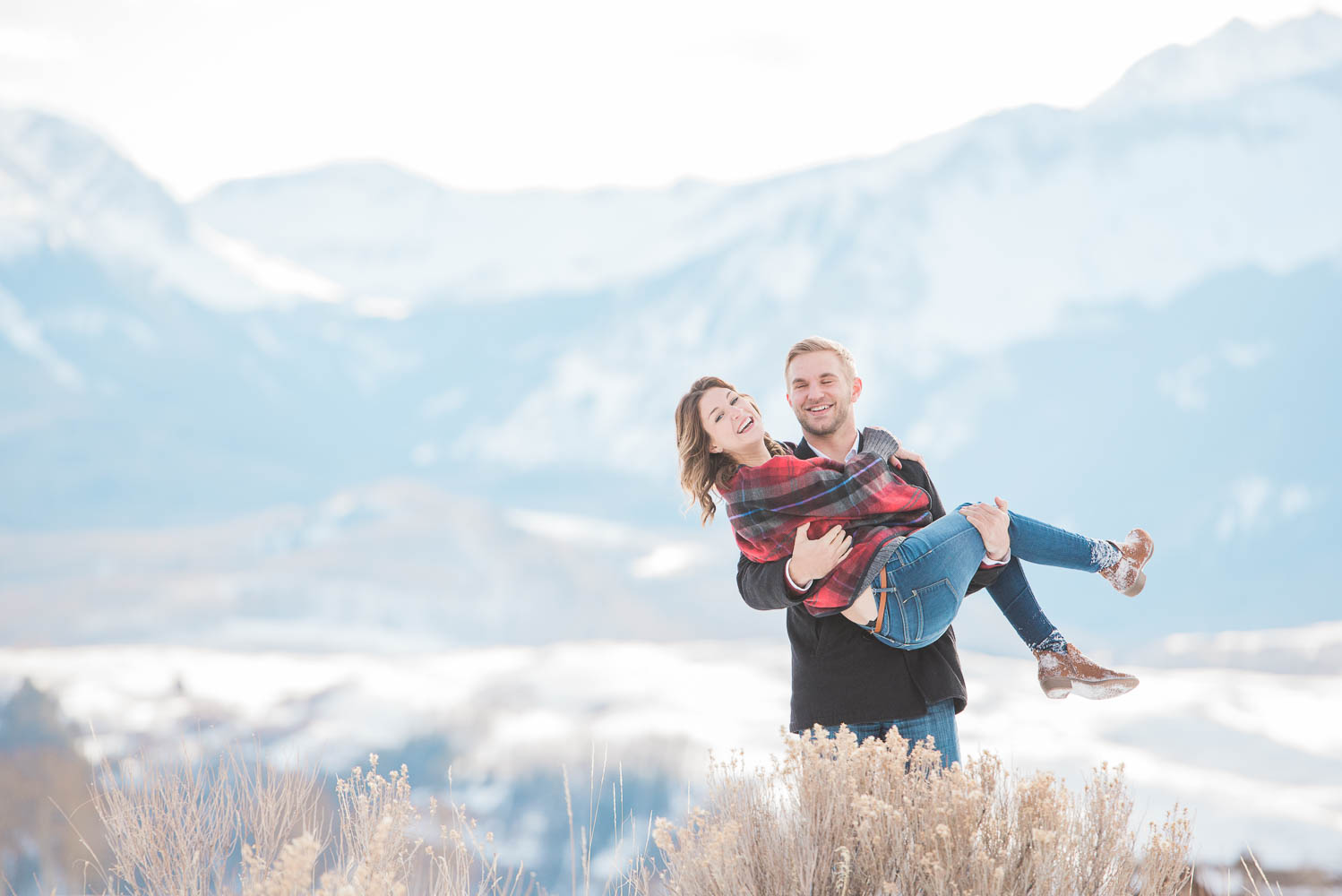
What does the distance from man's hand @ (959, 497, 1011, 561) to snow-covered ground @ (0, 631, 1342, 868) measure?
3450 cm

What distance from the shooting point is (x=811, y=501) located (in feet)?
9.42

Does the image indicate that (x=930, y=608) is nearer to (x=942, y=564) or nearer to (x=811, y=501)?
(x=942, y=564)

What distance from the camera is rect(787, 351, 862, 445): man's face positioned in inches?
118

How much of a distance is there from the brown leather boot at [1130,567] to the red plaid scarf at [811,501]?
2.09 ft

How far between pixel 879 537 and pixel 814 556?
0.25 metres

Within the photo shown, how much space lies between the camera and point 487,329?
112m

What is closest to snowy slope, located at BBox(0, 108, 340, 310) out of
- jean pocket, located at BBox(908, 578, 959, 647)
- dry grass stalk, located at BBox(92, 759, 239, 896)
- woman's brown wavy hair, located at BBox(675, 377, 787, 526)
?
dry grass stalk, located at BBox(92, 759, 239, 896)

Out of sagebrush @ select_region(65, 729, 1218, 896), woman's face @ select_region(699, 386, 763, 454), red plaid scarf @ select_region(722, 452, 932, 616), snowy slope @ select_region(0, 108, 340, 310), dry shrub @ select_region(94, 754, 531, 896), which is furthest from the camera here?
snowy slope @ select_region(0, 108, 340, 310)

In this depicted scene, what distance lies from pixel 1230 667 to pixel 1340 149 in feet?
135

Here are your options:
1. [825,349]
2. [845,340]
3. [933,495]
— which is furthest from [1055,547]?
[845,340]

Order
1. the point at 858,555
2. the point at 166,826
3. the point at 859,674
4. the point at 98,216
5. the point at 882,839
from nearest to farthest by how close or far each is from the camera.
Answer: the point at 882,839 → the point at 858,555 → the point at 859,674 → the point at 166,826 → the point at 98,216

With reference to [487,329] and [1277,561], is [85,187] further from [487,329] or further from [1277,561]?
[1277,561]

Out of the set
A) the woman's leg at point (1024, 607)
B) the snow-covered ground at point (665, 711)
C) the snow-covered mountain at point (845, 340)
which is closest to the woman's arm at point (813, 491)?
the woman's leg at point (1024, 607)

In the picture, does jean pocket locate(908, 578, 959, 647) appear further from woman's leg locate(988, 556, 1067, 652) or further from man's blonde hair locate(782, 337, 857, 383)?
man's blonde hair locate(782, 337, 857, 383)
